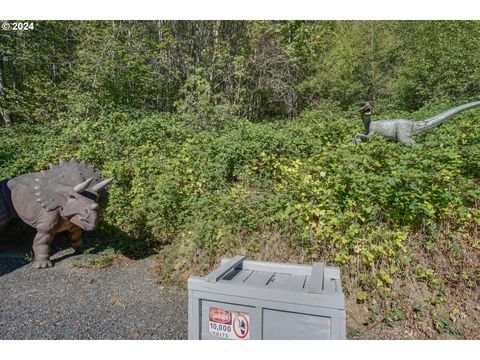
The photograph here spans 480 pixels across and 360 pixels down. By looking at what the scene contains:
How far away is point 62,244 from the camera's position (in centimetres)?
539

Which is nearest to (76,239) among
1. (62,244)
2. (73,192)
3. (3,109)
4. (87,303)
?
(62,244)

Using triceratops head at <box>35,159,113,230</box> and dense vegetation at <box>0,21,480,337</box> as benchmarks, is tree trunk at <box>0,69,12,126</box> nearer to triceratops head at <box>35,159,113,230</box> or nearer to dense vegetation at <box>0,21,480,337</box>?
dense vegetation at <box>0,21,480,337</box>

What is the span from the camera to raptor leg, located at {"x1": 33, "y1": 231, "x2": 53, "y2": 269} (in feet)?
14.8

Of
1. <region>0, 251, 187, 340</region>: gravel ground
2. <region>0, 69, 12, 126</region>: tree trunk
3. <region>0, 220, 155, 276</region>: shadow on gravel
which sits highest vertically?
<region>0, 69, 12, 126</region>: tree trunk

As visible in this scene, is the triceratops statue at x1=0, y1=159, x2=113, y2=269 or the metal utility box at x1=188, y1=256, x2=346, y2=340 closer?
the metal utility box at x1=188, y1=256, x2=346, y2=340

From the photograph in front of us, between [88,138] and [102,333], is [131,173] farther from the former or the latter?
[102,333]

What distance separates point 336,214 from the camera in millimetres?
3525

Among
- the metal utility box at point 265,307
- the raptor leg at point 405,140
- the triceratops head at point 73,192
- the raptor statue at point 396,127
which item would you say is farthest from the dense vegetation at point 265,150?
the metal utility box at point 265,307

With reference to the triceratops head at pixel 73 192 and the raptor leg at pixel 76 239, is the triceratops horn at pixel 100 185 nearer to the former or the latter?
the triceratops head at pixel 73 192

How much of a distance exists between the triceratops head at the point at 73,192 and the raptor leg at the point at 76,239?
694mm

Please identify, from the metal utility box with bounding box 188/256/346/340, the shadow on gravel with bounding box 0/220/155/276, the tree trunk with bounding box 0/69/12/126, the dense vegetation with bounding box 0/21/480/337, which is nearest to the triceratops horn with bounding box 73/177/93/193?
the dense vegetation with bounding box 0/21/480/337

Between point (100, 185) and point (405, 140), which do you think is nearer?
point (100, 185)

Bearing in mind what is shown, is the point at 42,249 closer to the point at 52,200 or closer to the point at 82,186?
the point at 52,200

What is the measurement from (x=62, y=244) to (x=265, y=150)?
341 cm
